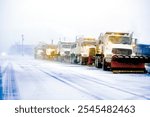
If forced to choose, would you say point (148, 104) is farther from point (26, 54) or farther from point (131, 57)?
point (26, 54)

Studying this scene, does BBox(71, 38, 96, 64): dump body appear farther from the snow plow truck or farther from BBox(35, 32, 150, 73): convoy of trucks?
the snow plow truck

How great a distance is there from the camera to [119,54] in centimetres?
1928

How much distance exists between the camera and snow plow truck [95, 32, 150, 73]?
18.1 m

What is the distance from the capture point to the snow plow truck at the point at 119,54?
1808 centimetres

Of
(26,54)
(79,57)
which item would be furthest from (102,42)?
(26,54)

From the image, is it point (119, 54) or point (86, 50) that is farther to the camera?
point (86, 50)

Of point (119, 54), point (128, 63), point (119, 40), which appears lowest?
point (128, 63)

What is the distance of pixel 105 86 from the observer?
12070 millimetres

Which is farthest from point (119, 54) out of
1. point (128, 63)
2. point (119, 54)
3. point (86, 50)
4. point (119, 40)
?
point (86, 50)

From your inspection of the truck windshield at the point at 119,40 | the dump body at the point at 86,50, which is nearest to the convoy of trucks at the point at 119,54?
the truck windshield at the point at 119,40

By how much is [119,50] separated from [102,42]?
5.54 ft

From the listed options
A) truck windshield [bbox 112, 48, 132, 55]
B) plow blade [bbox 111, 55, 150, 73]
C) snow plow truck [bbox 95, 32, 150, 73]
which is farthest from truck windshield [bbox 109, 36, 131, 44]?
plow blade [bbox 111, 55, 150, 73]

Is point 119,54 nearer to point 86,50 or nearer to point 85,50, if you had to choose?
point 86,50

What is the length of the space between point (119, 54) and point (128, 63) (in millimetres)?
1208
